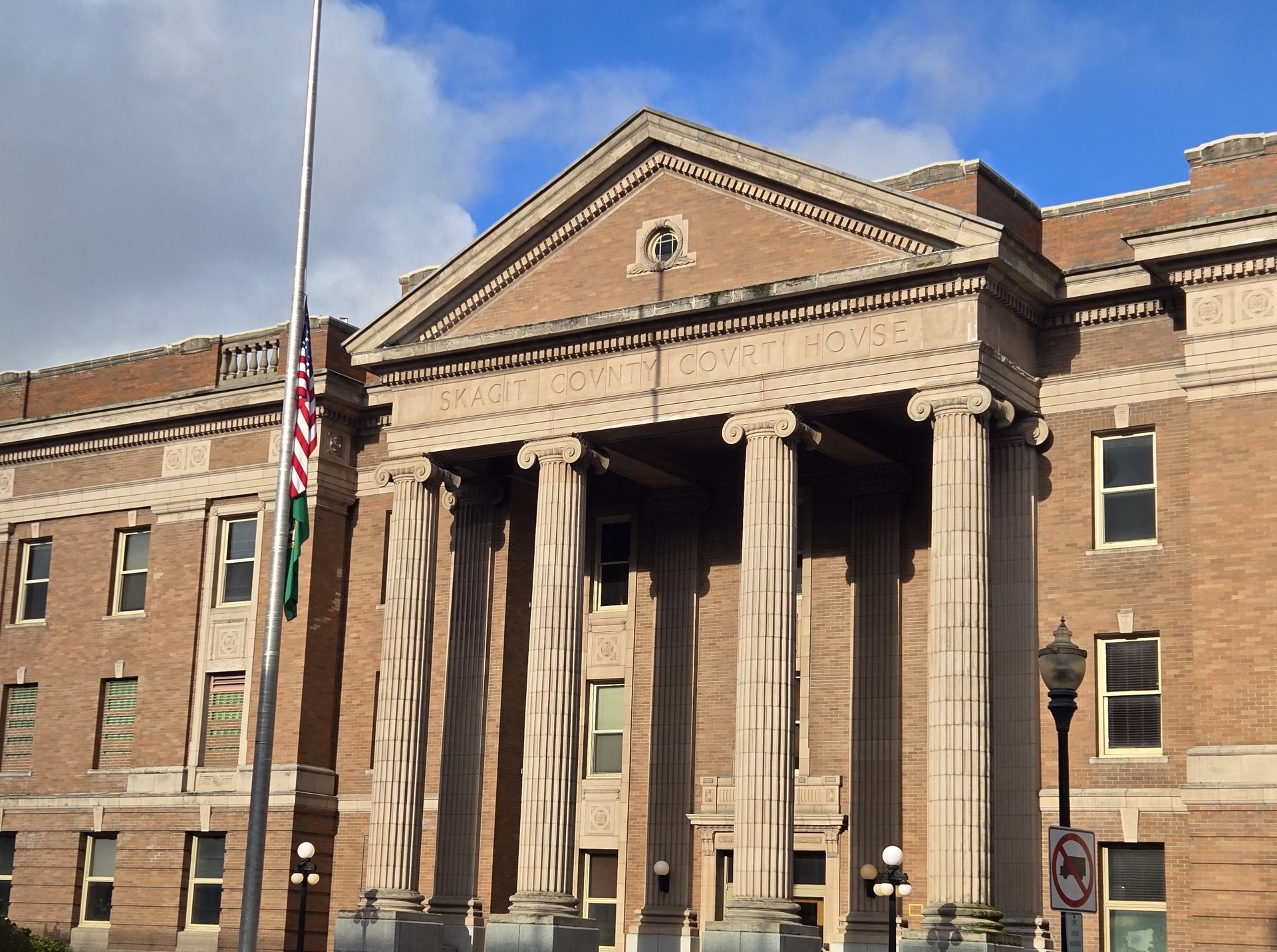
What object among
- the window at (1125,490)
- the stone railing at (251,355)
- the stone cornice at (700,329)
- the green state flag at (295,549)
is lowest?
the green state flag at (295,549)

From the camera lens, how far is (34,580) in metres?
41.2

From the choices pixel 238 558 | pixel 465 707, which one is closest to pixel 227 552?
pixel 238 558

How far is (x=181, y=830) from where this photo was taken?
36.3 metres

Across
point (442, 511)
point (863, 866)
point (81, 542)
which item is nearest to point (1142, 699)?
point (863, 866)

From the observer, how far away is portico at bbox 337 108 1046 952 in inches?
1081

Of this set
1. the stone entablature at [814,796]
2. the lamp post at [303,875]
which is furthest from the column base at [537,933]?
the stone entablature at [814,796]

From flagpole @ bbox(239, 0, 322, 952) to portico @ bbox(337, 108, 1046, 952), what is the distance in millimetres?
5025

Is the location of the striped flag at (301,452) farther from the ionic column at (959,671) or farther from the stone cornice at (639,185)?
the ionic column at (959,671)

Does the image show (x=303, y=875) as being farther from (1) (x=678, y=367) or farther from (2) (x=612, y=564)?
(1) (x=678, y=367)

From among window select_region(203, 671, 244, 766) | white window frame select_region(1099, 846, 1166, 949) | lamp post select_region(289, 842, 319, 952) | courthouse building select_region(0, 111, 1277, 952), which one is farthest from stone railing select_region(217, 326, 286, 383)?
white window frame select_region(1099, 846, 1166, 949)

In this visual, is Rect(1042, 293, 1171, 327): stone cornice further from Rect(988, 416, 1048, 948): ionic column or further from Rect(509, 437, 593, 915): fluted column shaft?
Rect(509, 437, 593, 915): fluted column shaft

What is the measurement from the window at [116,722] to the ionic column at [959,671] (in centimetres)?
1944

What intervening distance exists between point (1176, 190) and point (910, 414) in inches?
245

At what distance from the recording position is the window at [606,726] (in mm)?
34625
